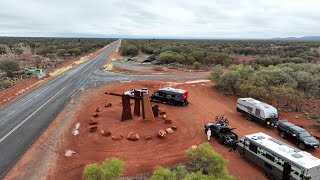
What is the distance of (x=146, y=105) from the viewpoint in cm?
3027

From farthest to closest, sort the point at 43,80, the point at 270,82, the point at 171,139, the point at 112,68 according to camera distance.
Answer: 1. the point at 112,68
2. the point at 43,80
3. the point at 270,82
4. the point at 171,139

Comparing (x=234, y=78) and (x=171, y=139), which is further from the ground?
(x=234, y=78)

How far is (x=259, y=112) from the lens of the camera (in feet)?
103

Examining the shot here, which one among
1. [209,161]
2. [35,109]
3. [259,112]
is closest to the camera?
[209,161]

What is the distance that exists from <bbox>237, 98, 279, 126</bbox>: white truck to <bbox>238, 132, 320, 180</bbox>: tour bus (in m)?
8.18

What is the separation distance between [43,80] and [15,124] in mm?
28742

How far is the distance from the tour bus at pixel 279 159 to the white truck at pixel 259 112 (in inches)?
322

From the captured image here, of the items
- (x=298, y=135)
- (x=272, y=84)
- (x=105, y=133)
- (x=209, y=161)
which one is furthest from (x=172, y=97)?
(x=209, y=161)

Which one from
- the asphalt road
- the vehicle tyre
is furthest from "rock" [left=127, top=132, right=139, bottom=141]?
the vehicle tyre

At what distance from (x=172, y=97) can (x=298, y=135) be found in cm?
1584

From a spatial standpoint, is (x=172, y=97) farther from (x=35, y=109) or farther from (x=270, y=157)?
(x=270, y=157)

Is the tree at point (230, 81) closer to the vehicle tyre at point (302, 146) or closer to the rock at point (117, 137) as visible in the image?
the vehicle tyre at point (302, 146)

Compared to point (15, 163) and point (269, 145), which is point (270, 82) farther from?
point (15, 163)

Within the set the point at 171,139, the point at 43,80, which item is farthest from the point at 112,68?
the point at 171,139
